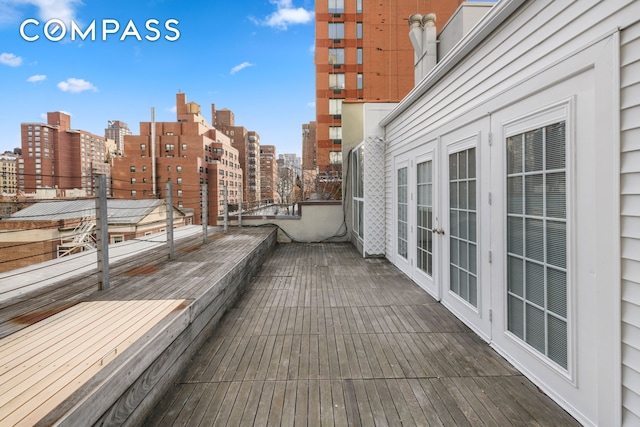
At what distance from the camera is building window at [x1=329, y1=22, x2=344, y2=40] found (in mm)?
22922

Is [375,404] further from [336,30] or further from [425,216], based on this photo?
[336,30]

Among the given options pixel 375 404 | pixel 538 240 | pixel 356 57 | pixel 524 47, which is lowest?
pixel 375 404

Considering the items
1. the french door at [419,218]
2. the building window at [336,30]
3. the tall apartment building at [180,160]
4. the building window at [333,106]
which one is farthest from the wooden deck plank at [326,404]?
the tall apartment building at [180,160]

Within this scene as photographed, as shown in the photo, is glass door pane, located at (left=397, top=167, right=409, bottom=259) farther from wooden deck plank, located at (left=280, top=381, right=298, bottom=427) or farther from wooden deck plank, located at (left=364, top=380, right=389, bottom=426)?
wooden deck plank, located at (left=280, top=381, right=298, bottom=427)

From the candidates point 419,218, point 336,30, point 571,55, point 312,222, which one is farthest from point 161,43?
point 336,30

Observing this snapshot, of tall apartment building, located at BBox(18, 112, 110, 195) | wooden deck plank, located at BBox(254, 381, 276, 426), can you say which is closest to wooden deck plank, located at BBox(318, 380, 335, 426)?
wooden deck plank, located at BBox(254, 381, 276, 426)

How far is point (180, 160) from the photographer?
47.1m

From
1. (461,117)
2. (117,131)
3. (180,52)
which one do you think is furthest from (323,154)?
(117,131)

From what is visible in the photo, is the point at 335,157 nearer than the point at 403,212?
No

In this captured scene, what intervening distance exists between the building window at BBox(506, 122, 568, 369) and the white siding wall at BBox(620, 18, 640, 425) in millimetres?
373

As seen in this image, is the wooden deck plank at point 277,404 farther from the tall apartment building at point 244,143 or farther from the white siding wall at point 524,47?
the tall apartment building at point 244,143

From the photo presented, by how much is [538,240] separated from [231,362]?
2.41 m

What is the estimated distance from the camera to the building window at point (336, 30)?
22.9m

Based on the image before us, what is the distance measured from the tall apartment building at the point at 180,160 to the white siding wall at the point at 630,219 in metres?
43.0
